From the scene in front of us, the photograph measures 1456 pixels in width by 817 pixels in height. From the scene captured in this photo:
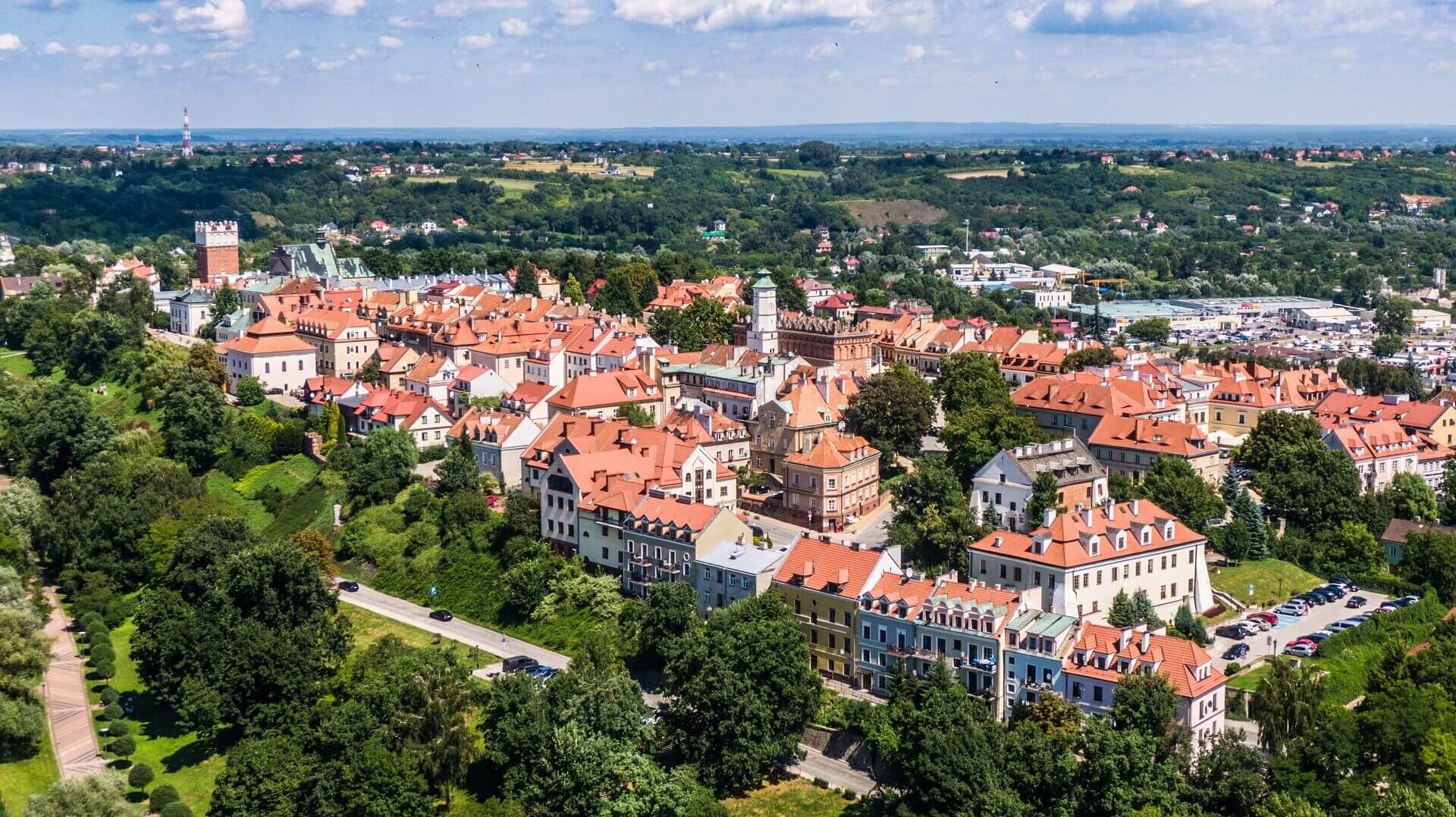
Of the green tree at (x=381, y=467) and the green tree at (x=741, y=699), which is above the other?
the green tree at (x=381, y=467)

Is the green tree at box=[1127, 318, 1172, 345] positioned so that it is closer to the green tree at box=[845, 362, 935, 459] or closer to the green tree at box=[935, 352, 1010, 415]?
the green tree at box=[935, 352, 1010, 415]

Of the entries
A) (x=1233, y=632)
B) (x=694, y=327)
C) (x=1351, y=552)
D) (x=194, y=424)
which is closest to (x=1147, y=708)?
(x=1233, y=632)

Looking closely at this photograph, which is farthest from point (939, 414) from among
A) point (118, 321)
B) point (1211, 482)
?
point (118, 321)

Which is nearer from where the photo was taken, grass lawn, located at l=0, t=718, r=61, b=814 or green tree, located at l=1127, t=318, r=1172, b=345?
grass lawn, located at l=0, t=718, r=61, b=814

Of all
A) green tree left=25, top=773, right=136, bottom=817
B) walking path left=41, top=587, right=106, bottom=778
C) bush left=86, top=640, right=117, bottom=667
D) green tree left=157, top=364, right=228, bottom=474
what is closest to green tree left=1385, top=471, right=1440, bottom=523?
green tree left=25, top=773, right=136, bottom=817

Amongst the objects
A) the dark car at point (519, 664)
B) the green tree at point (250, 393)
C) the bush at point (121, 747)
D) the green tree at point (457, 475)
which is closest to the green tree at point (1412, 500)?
the dark car at point (519, 664)

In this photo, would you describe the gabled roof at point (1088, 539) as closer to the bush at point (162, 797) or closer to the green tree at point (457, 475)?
the green tree at point (457, 475)
